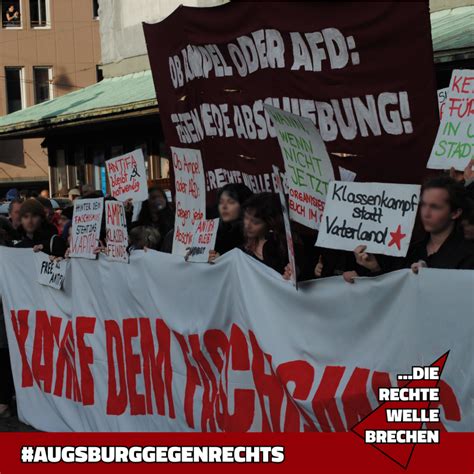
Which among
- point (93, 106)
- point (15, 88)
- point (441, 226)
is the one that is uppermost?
point (15, 88)

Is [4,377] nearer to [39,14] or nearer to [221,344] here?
[221,344]

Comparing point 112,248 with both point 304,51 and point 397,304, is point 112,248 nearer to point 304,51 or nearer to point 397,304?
point 304,51

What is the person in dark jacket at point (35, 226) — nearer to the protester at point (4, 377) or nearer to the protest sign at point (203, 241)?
the protester at point (4, 377)

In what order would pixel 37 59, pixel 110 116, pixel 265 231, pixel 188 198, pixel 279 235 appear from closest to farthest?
1. pixel 279 235
2. pixel 265 231
3. pixel 188 198
4. pixel 110 116
5. pixel 37 59

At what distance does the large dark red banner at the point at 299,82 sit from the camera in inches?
258

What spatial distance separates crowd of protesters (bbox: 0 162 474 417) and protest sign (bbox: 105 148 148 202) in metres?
0.17

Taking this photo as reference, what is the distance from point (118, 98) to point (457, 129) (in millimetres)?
15126

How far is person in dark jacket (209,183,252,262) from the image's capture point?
8.12 metres

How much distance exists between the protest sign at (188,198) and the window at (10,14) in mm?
39493

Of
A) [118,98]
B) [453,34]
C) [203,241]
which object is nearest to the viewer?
[203,241]

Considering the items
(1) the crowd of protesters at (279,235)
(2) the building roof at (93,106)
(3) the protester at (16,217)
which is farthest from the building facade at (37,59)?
(1) the crowd of protesters at (279,235)

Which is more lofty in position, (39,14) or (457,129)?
(39,14)

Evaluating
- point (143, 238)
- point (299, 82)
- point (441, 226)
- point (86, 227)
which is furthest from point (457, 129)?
point (86, 227)

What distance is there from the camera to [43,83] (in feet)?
153
